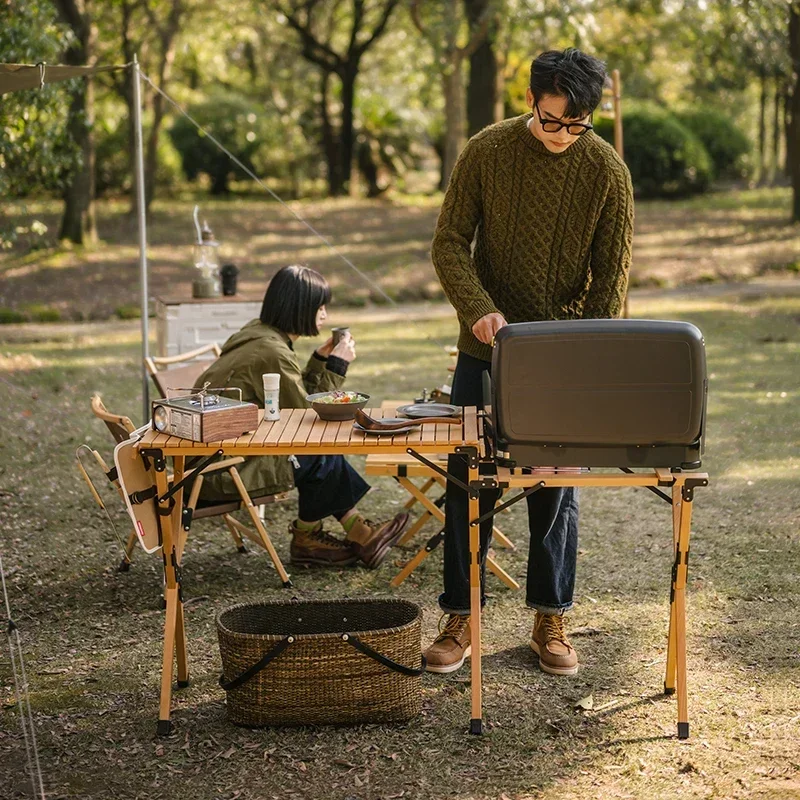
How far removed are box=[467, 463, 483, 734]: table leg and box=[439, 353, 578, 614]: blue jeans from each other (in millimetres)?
205

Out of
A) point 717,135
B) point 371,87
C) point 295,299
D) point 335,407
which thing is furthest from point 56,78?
point 371,87

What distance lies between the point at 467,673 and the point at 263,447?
3.35 feet

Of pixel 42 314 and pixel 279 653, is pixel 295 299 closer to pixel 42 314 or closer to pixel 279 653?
pixel 279 653

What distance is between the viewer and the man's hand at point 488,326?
323 centimetres

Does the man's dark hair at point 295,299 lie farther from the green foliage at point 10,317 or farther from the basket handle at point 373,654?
the green foliage at point 10,317

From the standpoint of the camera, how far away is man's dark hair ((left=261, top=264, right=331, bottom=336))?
4484mm

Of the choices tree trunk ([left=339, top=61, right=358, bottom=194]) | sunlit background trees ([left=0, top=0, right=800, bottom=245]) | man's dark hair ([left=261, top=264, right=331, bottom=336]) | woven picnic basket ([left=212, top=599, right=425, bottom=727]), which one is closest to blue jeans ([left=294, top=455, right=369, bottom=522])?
man's dark hair ([left=261, top=264, right=331, bottom=336])

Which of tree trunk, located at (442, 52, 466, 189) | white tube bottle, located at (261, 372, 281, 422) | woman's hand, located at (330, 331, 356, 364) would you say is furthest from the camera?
tree trunk, located at (442, 52, 466, 189)

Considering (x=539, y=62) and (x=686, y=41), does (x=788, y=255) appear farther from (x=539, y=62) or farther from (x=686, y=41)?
(x=539, y=62)

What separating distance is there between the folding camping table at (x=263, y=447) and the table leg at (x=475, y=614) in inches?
6.8

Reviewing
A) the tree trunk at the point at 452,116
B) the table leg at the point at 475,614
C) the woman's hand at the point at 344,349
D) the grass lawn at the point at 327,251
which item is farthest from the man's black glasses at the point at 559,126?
the tree trunk at the point at 452,116

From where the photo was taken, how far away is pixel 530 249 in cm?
341

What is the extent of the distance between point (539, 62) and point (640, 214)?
46.5 ft

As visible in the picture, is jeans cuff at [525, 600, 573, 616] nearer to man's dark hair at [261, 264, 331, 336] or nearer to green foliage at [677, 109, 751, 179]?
man's dark hair at [261, 264, 331, 336]
